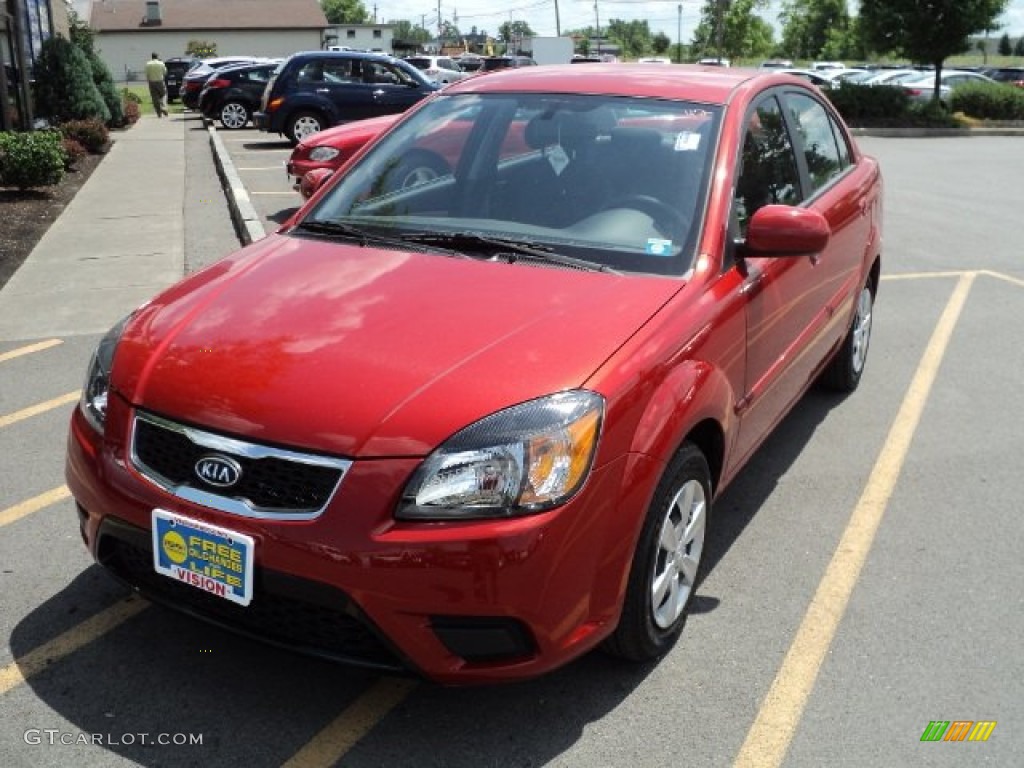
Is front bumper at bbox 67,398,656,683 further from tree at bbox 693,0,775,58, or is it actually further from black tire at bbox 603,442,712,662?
tree at bbox 693,0,775,58

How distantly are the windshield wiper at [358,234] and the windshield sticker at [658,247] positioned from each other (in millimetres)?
619

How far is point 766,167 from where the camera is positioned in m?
4.09

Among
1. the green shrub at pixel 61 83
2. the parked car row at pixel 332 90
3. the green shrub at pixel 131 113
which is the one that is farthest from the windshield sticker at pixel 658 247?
the green shrub at pixel 131 113

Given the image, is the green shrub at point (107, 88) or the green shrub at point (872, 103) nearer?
the green shrub at point (107, 88)


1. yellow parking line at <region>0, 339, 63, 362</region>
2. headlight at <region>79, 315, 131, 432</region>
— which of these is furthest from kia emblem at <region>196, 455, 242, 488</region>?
yellow parking line at <region>0, 339, 63, 362</region>

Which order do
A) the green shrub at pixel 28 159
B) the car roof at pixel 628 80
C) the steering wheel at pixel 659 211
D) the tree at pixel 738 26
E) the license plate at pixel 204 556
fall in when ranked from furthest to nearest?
the tree at pixel 738 26 < the green shrub at pixel 28 159 < the car roof at pixel 628 80 < the steering wheel at pixel 659 211 < the license plate at pixel 204 556

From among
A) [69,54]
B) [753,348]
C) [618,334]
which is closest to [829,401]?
[753,348]

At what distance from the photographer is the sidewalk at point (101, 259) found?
706cm

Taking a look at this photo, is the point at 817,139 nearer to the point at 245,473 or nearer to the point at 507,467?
the point at 507,467

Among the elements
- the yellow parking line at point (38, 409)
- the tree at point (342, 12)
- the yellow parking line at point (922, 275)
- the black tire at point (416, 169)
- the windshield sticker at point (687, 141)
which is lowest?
the yellow parking line at point (922, 275)

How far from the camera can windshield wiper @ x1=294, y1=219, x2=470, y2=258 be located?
11.6 feet

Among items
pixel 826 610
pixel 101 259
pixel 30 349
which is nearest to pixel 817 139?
pixel 826 610

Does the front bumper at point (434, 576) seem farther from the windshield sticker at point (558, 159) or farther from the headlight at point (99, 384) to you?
the windshield sticker at point (558, 159)

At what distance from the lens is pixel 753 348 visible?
3.64m
